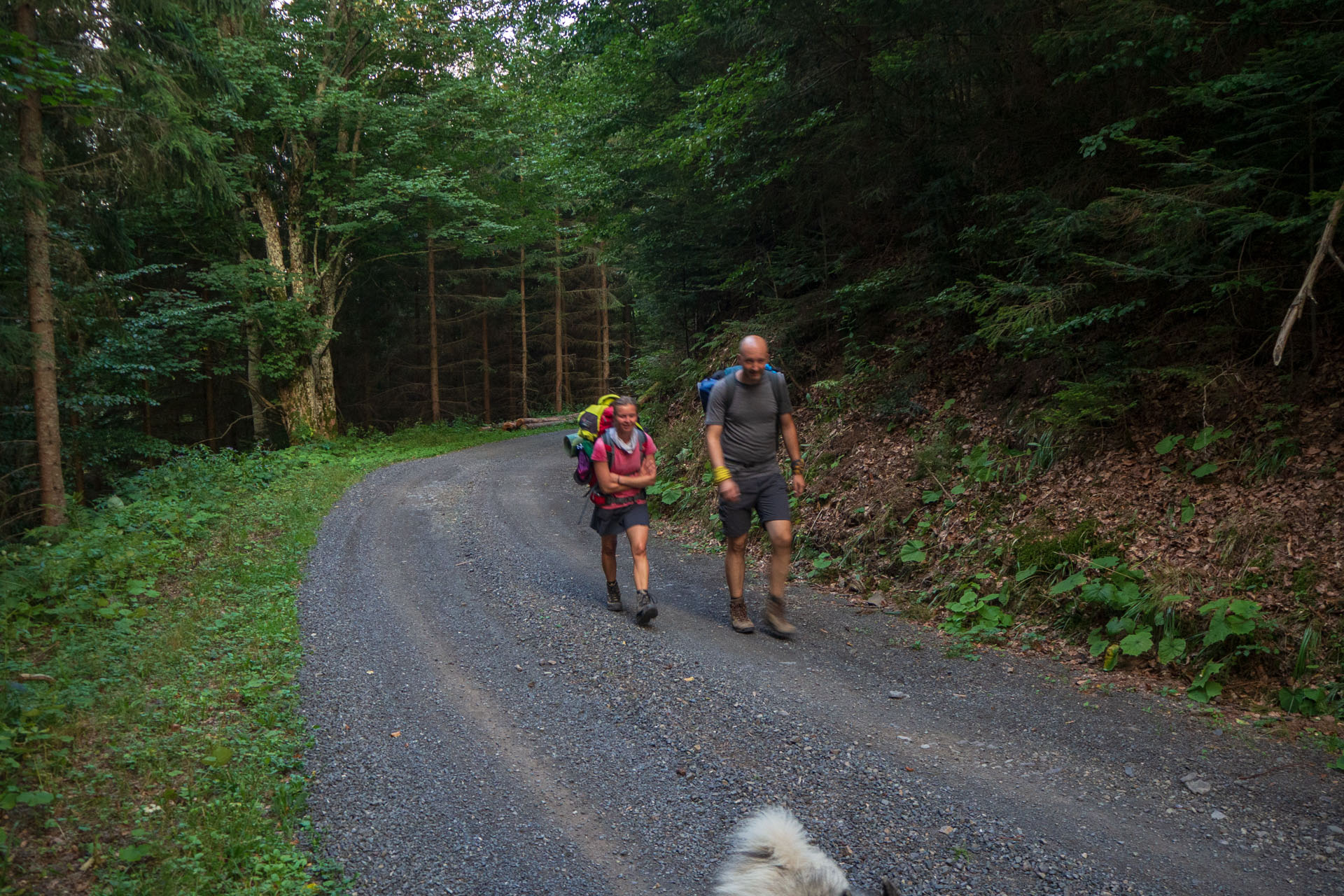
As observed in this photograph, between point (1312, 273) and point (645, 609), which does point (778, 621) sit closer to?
point (645, 609)

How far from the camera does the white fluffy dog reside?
1.99 meters

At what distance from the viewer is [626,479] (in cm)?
616

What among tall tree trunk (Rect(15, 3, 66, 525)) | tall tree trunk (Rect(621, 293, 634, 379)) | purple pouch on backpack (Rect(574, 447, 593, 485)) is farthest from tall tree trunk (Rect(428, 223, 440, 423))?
purple pouch on backpack (Rect(574, 447, 593, 485))

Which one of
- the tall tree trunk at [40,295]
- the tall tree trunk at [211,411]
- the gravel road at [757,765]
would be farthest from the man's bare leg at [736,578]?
the tall tree trunk at [211,411]

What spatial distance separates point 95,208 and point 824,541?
38.7 feet

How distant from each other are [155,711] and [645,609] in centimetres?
336

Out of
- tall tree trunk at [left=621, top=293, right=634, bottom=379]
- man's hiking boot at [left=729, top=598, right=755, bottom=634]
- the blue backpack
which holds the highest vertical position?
tall tree trunk at [left=621, top=293, right=634, bottom=379]

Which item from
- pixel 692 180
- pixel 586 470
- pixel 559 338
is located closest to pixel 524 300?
pixel 559 338

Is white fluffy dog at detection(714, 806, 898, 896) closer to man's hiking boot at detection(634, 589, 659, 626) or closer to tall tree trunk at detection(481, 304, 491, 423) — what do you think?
man's hiking boot at detection(634, 589, 659, 626)

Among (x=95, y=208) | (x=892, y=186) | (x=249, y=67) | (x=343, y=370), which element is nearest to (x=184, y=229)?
(x=249, y=67)

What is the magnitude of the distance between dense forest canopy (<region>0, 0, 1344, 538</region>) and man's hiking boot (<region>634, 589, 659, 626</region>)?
3.64m

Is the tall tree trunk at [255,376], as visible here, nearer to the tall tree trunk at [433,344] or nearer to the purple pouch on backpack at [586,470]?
the tall tree trunk at [433,344]

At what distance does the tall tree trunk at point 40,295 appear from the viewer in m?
9.12

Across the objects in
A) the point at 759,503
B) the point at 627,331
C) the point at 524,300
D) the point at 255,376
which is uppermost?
the point at 524,300
